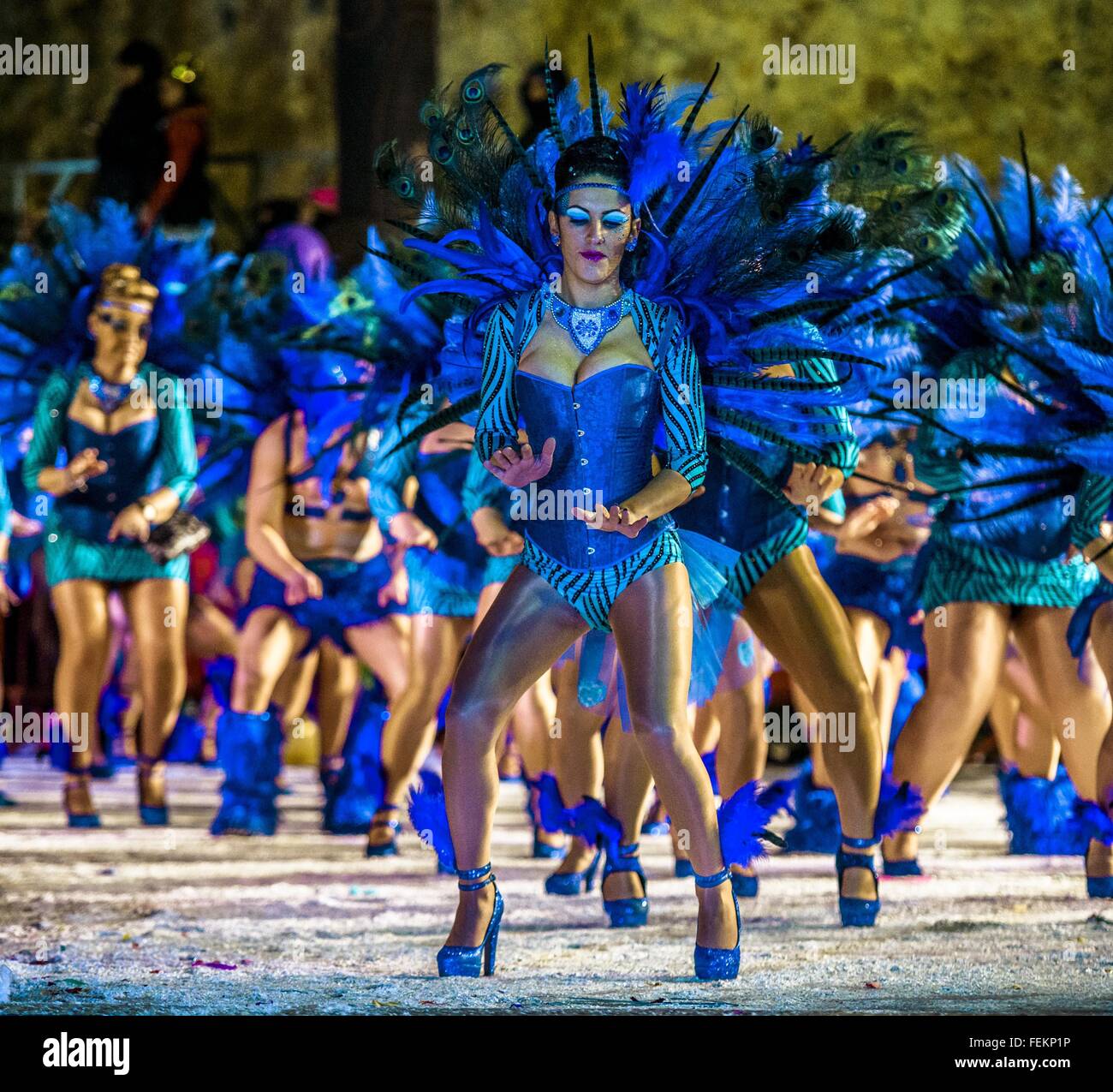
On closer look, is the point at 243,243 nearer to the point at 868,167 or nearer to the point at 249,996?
the point at 868,167

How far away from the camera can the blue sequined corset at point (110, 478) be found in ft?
23.4

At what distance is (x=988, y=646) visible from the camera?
572 cm

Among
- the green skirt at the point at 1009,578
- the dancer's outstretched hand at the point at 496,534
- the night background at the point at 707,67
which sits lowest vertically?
the green skirt at the point at 1009,578

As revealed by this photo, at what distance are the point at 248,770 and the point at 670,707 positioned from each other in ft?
10.6

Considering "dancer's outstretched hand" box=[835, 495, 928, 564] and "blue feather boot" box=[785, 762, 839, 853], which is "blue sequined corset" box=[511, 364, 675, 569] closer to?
"dancer's outstretched hand" box=[835, 495, 928, 564]

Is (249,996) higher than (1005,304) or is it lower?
lower

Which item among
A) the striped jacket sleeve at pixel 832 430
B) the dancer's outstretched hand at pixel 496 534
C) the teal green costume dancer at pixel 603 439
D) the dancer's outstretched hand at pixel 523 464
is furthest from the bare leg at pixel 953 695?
the dancer's outstretched hand at pixel 523 464

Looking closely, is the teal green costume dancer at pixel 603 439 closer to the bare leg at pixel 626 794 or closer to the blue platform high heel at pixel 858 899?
the bare leg at pixel 626 794

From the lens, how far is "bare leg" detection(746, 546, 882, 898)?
4938 mm

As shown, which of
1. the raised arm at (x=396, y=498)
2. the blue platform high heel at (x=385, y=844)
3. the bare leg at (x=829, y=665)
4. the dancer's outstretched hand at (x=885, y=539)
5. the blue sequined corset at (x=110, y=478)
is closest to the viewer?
the bare leg at (x=829, y=665)

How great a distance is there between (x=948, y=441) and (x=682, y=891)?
59.4 inches

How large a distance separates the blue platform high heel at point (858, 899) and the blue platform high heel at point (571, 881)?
34.9 inches
